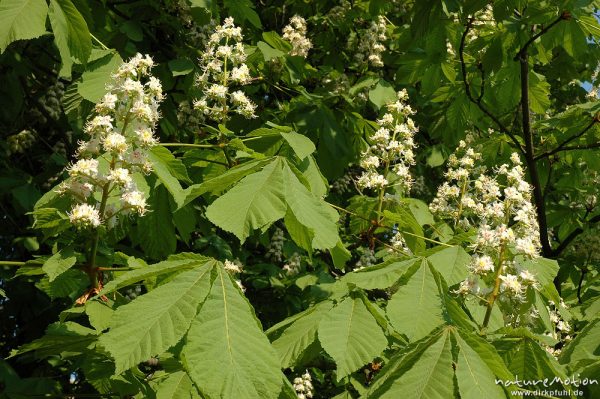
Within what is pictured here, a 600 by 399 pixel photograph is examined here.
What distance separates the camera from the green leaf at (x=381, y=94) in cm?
397

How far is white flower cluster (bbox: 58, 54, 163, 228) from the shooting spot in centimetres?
177

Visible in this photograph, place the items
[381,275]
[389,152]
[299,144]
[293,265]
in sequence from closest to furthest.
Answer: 1. [381,275]
2. [299,144]
3. [389,152]
4. [293,265]

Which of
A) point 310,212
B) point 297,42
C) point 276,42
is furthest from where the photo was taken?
point 297,42

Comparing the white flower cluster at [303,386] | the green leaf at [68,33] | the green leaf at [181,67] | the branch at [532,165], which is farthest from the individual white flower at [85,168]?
the branch at [532,165]

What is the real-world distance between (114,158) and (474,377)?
111 cm

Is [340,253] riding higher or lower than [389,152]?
lower

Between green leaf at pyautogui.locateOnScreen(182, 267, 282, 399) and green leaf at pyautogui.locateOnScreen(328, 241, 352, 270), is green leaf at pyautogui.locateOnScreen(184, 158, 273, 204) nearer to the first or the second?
green leaf at pyautogui.locateOnScreen(182, 267, 282, 399)

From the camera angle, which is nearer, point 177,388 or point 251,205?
point 251,205

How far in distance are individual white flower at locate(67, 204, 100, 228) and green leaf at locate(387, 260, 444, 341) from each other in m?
0.82

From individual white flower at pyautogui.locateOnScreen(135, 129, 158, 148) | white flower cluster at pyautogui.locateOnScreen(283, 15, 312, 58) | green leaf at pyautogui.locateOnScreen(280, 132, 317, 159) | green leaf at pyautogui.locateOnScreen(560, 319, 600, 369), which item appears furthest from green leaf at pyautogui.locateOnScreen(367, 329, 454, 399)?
white flower cluster at pyautogui.locateOnScreen(283, 15, 312, 58)

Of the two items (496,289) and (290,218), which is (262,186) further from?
(496,289)

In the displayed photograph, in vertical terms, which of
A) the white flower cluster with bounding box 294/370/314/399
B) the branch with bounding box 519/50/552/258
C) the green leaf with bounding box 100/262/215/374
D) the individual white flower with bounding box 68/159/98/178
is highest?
the individual white flower with bounding box 68/159/98/178

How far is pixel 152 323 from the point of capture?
4.38ft

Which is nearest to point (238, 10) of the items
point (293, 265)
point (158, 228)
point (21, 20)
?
point (21, 20)
